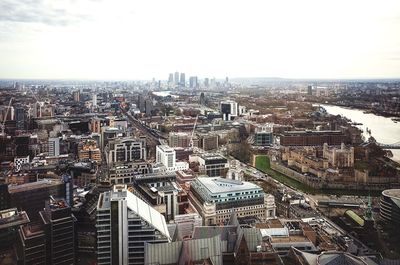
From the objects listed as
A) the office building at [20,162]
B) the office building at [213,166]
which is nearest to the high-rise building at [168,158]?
the office building at [213,166]

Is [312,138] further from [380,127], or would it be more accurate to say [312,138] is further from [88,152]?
[88,152]

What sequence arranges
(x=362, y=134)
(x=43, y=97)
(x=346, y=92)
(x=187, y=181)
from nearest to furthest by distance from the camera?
1. (x=187, y=181)
2. (x=362, y=134)
3. (x=346, y=92)
4. (x=43, y=97)

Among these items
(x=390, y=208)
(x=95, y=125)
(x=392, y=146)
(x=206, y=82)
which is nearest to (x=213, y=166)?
(x=390, y=208)

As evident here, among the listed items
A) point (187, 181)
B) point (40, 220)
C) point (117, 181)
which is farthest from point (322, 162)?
point (40, 220)

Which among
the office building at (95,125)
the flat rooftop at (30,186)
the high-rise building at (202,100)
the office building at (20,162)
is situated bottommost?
the office building at (20,162)

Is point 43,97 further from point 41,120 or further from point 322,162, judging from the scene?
point 322,162

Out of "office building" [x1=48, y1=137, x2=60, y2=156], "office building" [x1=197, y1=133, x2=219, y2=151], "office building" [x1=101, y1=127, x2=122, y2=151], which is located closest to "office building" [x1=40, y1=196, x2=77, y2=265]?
"office building" [x1=48, y1=137, x2=60, y2=156]

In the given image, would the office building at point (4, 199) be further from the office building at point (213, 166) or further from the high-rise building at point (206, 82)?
the high-rise building at point (206, 82)
